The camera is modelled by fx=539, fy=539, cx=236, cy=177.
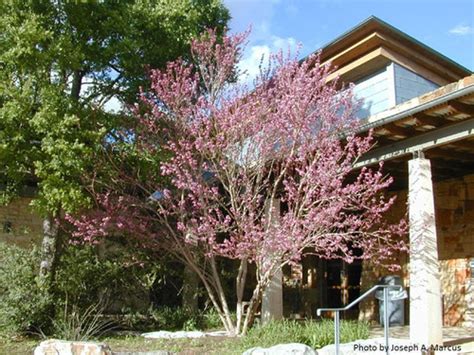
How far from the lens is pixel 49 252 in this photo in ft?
35.1

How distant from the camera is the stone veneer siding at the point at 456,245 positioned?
11.0 m

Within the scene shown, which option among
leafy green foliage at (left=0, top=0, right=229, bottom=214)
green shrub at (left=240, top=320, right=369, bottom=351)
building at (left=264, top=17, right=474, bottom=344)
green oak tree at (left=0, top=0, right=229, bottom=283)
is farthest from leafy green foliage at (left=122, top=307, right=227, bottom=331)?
building at (left=264, top=17, right=474, bottom=344)

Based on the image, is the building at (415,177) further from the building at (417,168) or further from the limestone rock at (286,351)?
the limestone rock at (286,351)

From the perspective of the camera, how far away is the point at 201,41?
1077 cm

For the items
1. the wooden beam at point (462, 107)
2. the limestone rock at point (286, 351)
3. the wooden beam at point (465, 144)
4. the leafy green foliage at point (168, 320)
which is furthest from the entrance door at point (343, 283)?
the wooden beam at point (462, 107)

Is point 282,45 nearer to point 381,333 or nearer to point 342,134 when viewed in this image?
point 342,134

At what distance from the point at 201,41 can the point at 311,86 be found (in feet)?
7.99

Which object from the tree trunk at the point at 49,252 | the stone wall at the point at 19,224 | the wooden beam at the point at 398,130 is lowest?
the tree trunk at the point at 49,252

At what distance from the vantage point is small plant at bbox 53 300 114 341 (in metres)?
9.39

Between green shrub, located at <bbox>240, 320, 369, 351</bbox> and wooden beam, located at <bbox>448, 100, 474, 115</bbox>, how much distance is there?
378cm

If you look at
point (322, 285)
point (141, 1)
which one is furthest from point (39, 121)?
point (322, 285)

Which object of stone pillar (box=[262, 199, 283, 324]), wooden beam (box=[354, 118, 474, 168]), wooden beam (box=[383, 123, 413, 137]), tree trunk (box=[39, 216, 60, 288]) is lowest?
stone pillar (box=[262, 199, 283, 324])

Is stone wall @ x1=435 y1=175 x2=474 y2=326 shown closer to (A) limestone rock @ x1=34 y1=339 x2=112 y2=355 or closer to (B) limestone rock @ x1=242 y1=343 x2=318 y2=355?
(B) limestone rock @ x1=242 y1=343 x2=318 y2=355

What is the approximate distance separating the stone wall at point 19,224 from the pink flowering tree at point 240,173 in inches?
143
